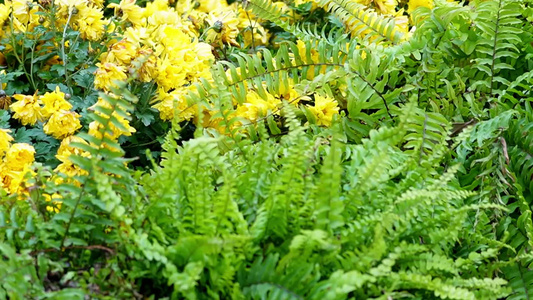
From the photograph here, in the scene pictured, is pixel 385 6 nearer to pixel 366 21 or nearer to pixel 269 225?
pixel 366 21

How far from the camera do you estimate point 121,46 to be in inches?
88.4

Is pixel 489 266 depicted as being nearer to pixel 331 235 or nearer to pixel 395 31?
pixel 331 235

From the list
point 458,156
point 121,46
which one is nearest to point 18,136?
point 121,46

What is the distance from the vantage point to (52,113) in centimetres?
214

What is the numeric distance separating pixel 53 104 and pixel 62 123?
0.09m

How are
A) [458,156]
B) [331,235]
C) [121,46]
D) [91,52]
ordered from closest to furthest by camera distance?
[331,235] < [458,156] < [121,46] < [91,52]

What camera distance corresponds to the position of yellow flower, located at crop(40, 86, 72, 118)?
2143mm

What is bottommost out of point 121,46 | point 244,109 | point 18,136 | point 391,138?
point 18,136

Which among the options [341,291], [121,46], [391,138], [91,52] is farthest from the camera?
[91,52]

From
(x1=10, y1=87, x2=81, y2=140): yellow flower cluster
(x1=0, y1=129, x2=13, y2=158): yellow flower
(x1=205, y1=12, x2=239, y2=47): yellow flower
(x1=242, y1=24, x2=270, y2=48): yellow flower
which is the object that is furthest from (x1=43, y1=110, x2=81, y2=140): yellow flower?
(x1=242, y1=24, x2=270, y2=48): yellow flower

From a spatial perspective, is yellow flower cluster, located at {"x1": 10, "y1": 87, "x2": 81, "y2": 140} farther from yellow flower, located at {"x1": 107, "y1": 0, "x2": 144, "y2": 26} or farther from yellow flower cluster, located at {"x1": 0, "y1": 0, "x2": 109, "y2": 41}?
yellow flower, located at {"x1": 107, "y1": 0, "x2": 144, "y2": 26}

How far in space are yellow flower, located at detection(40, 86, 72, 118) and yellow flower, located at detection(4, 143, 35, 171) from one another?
0.14m

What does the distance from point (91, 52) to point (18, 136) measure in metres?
0.53

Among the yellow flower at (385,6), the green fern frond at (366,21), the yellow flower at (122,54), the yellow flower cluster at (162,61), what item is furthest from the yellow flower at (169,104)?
the yellow flower at (385,6)
